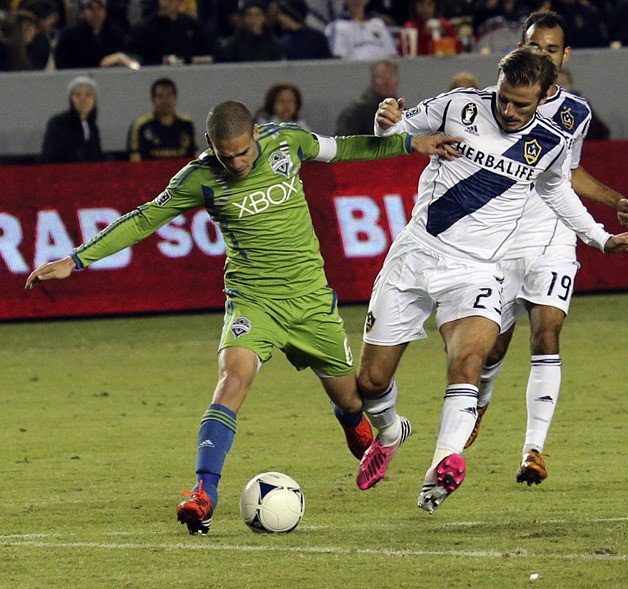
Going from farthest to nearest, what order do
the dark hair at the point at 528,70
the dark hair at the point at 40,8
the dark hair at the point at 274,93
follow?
the dark hair at the point at 40,8 → the dark hair at the point at 274,93 → the dark hair at the point at 528,70

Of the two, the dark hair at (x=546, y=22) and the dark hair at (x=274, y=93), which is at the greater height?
the dark hair at (x=546, y=22)

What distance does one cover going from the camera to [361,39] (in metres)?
17.7

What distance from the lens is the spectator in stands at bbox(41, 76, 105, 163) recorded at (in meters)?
15.2

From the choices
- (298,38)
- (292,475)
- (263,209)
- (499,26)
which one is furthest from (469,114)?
(499,26)

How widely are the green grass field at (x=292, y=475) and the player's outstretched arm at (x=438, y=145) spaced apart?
1.72m

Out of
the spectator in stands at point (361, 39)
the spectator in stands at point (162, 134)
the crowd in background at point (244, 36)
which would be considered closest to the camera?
the spectator in stands at point (162, 134)

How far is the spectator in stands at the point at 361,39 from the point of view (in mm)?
17703

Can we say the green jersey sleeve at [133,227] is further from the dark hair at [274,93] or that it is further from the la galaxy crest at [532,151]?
the dark hair at [274,93]

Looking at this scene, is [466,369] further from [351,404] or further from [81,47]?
[81,47]

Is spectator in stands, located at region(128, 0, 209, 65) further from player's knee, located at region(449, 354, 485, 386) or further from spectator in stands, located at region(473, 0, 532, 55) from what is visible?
player's knee, located at region(449, 354, 485, 386)

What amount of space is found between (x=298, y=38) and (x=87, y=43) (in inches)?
97.4

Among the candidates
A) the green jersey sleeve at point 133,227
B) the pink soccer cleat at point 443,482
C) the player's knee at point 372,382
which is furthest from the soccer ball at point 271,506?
the green jersey sleeve at point 133,227

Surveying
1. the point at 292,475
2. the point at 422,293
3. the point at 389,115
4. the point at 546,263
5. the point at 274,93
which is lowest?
the point at 292,475

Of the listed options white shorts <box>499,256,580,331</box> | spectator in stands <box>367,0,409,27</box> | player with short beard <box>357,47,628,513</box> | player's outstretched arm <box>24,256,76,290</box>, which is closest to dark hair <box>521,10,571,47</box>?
player with short beard <box>357,47,628,513</box>
